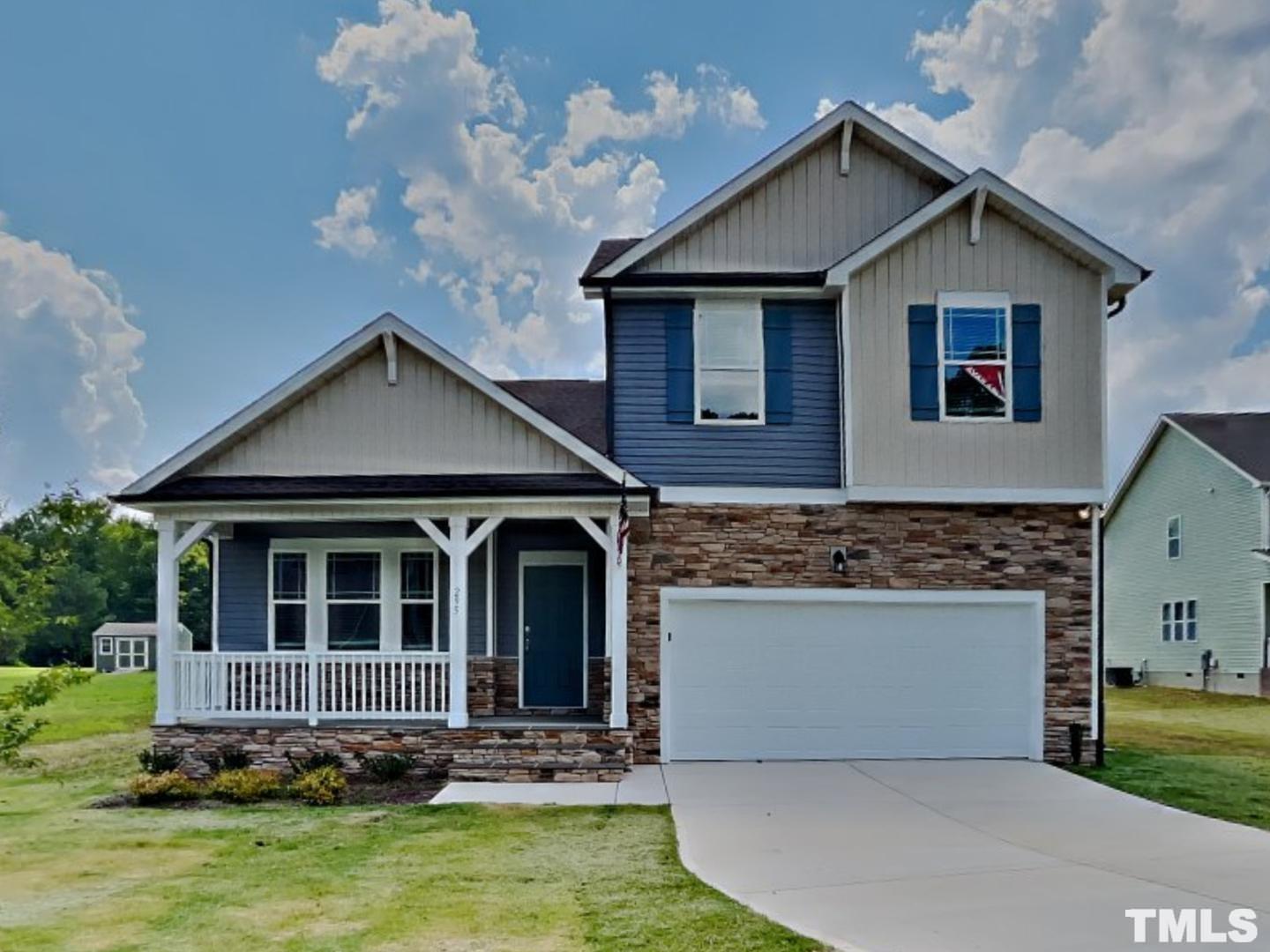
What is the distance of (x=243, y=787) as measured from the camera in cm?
1164

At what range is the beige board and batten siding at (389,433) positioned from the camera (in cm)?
1349

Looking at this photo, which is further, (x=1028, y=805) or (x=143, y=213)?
(x=143, y=213)

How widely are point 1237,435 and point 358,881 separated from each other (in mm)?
26305

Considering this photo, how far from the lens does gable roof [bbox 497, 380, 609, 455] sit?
1627 centimetres

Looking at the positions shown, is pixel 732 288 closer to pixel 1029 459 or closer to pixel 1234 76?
pixel 1029 459

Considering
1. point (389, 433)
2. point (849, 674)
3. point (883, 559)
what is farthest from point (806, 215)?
point (389, 433)

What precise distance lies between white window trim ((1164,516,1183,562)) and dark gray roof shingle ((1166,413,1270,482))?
7.96 ft

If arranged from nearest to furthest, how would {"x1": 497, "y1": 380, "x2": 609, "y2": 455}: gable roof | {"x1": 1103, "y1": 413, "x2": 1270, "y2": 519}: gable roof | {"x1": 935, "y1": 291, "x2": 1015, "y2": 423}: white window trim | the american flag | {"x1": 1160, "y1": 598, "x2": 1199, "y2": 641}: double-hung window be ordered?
the american flag → {"x1": 935, "y1": 291, "x2": 1015, "y2": 423}: white window trim → {"x1": 497, "y1": 380, "x2": 609, "y2": 455}: gable roof → {"x1": 1103, "y1": 413, "x2": 1270, "y2": 519}: gable roof → {"x1": 1160, "y1": 598, "x2": 1199, "y2": 641}: double-hung window

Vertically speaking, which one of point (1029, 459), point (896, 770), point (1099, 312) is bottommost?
point (896, 770)

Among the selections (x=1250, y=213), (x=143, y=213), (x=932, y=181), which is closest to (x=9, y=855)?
(x=932, y=181)

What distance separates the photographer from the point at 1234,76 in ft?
66.5

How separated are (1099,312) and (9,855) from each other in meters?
13.2

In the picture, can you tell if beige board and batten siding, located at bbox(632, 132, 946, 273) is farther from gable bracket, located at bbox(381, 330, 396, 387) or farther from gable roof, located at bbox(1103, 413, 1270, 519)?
gable roof, located at bbox(1103, 413, 1270, 519)

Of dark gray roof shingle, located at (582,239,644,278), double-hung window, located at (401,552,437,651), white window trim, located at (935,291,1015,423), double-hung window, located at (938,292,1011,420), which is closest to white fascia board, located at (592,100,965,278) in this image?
dark gray roof shingle, located at (582,239,644,278)
